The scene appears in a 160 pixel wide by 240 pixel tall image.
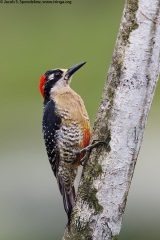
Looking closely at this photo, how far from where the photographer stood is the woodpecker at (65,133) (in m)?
6.12

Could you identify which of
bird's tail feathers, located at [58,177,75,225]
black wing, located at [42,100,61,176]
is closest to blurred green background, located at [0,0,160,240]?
bird's tail feathers, located at [58,177,75,225]

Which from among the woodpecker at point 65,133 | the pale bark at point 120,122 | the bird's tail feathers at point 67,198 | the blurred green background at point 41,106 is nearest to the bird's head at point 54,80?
the woodpecker at point 65,133

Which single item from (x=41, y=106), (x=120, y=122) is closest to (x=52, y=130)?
(x=120, y=122)

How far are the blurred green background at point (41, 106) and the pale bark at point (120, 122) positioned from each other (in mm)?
3352

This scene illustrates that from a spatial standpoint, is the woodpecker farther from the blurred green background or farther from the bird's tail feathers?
the blurred green background

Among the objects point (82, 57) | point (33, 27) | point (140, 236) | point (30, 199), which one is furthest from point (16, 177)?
point (33, 27)

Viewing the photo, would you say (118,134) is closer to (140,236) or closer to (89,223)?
(89,223)

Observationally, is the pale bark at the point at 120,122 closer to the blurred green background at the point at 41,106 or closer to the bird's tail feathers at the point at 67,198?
the bird's tail feathers at the point at 67,198

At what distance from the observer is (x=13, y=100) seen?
1301 centimetres

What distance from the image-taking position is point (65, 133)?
6176 millimetres

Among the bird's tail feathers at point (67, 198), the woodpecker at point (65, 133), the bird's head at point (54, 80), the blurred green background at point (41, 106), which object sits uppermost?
the bird's head at point (54, 80)

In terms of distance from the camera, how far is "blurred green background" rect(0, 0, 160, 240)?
30.1 ft

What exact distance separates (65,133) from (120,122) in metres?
1.02

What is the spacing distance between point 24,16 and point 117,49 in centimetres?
1008
